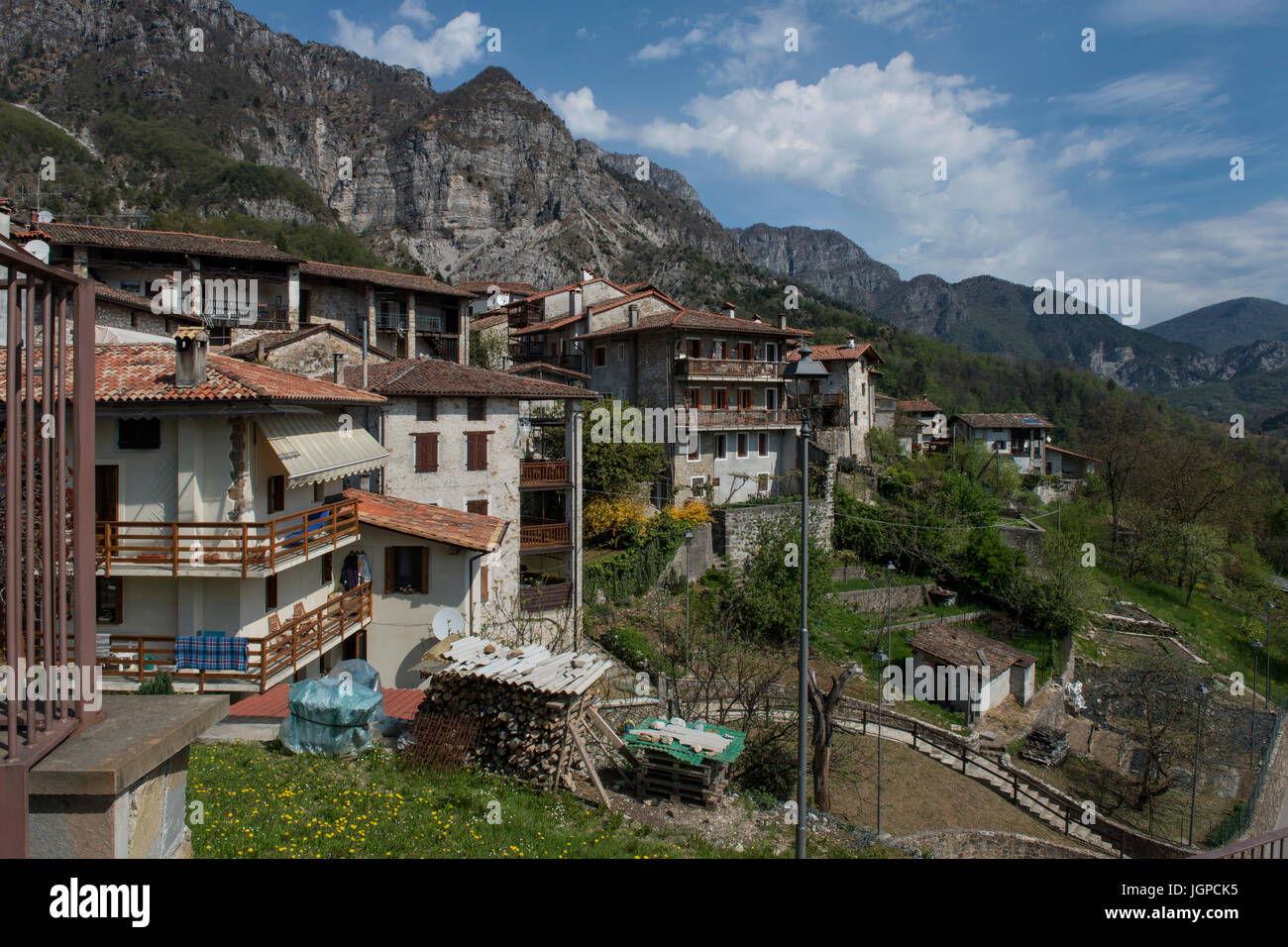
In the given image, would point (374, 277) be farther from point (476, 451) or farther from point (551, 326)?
point (476, 451)

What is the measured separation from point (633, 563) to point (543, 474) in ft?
18.5

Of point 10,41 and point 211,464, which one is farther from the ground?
point 10,41

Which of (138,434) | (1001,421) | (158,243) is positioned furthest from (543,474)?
(1001,421)

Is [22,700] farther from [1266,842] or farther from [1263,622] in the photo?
[1263,622]

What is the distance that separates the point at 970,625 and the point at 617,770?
27.0 m

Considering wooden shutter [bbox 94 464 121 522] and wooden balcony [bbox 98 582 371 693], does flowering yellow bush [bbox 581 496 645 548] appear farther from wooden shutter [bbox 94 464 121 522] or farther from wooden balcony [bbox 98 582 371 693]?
wooden shutter [bbox 94 464 121 522]

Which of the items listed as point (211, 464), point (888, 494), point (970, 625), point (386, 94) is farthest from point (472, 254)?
point (211, 464)

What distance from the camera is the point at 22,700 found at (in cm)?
312

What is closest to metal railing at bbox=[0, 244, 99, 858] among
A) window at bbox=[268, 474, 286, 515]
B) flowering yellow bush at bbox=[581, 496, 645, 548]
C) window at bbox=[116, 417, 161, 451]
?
window at bbox=[116, 417, 161, 451]

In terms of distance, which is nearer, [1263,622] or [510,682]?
[510,682]

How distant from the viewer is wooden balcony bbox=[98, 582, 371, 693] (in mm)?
14484

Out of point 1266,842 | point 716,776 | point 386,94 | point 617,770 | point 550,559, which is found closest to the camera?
point 1266,842

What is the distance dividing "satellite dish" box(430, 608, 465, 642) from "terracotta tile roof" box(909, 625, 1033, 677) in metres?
20.0
